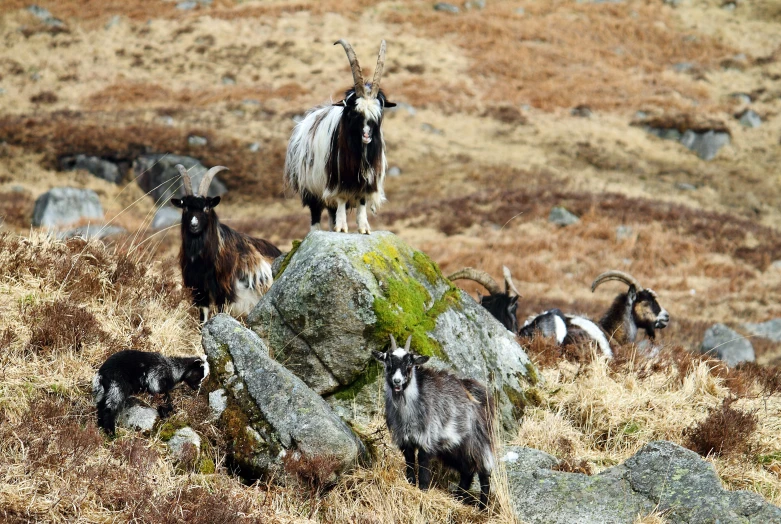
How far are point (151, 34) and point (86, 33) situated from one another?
4391 millimetres

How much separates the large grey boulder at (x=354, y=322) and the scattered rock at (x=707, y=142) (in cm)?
3994

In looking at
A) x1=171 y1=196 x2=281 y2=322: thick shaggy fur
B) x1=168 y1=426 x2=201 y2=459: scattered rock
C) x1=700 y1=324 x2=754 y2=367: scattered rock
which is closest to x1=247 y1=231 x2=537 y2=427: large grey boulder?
x1=168 y1=426 x2=201 y2=459: scattered rock

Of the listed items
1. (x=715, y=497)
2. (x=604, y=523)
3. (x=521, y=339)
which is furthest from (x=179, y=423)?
(x=521, y=339)

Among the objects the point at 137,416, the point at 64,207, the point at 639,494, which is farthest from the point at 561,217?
the point at 137,416

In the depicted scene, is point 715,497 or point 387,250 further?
point 387,250

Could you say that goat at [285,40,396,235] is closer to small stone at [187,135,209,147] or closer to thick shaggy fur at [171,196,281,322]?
thick shaggy fur at [171,196,281,322]

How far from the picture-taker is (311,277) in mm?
7902

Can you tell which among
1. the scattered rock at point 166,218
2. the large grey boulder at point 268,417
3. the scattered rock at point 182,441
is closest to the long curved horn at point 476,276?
the large grey boulder at point 268,417

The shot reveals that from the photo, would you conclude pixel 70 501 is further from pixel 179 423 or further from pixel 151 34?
pixel 151 34

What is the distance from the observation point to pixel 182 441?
6609 millimetres

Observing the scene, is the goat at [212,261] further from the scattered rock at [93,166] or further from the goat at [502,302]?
the scattered rock at [93,166]

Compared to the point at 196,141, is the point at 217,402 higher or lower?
higher

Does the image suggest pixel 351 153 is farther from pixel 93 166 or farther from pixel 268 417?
pixel 93 166

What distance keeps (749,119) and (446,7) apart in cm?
2388
